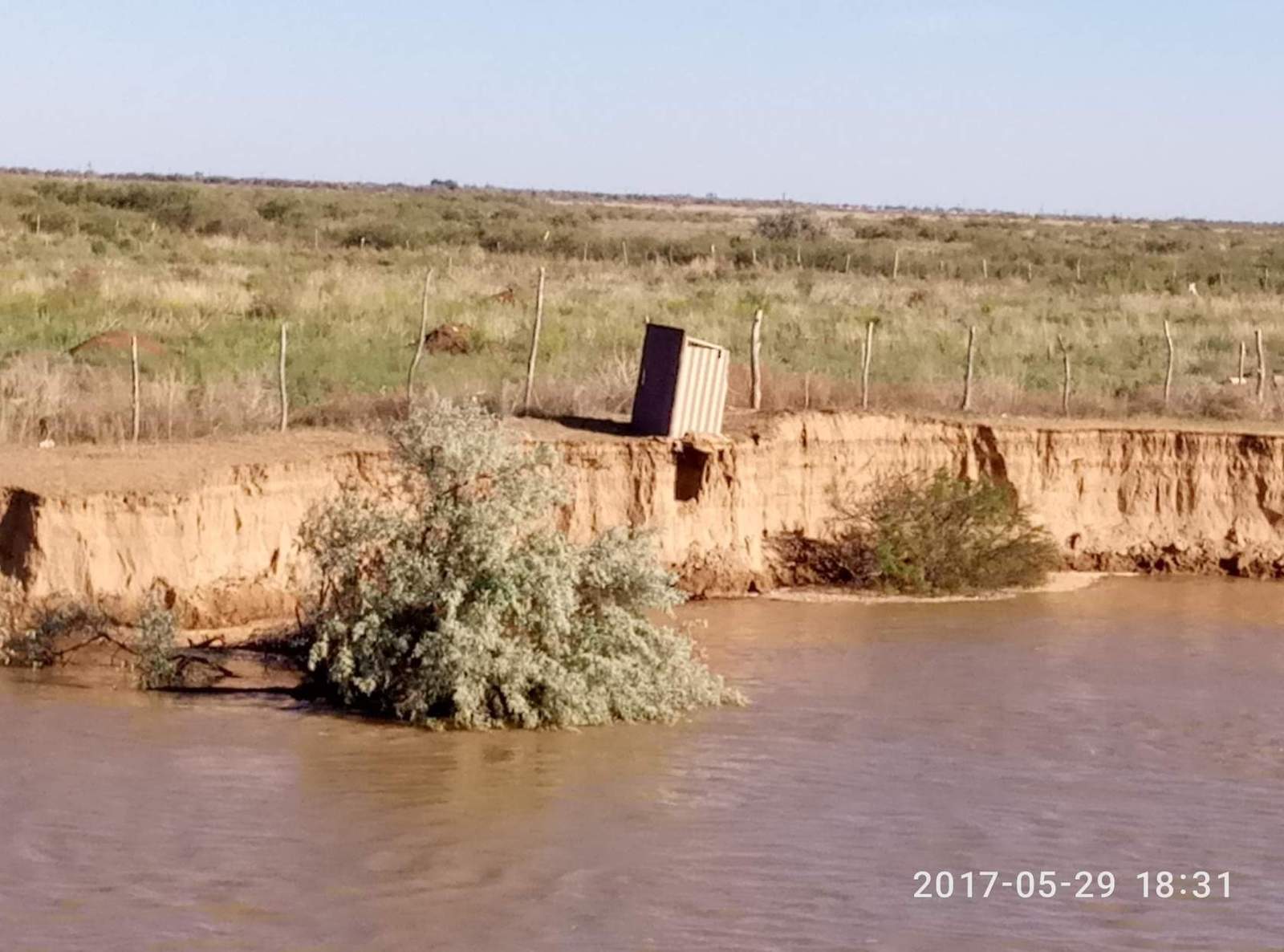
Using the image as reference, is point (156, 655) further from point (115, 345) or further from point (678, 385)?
point (115, 345)

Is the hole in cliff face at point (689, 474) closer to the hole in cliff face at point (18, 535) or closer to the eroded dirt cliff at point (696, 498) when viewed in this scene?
the eroded dirt cliff at point (696, 498)

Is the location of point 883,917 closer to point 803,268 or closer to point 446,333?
point 446,333

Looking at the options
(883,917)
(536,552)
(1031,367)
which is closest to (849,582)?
(536,552)

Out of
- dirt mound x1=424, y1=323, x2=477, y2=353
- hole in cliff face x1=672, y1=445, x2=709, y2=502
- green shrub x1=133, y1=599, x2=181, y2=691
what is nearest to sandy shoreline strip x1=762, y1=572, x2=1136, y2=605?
hole in cliff face x1=672, y1=445, x2=709, y2=502

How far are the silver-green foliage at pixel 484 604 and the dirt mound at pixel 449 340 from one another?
1253cm

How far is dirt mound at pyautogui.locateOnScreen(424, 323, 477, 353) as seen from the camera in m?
27.8

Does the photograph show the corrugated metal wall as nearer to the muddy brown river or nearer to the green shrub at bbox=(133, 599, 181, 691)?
the muddy brown river

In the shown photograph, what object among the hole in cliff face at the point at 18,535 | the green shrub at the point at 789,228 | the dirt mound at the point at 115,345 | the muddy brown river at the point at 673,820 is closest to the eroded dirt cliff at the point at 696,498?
the hole in cliff face at the point at 18,535

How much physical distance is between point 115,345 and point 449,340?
481cm

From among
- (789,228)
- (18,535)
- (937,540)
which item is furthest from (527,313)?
(789,228)

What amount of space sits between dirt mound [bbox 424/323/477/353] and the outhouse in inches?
279

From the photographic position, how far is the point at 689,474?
20.8 meters

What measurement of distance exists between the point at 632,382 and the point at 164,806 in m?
12.6

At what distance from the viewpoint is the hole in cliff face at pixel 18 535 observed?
15.8m
